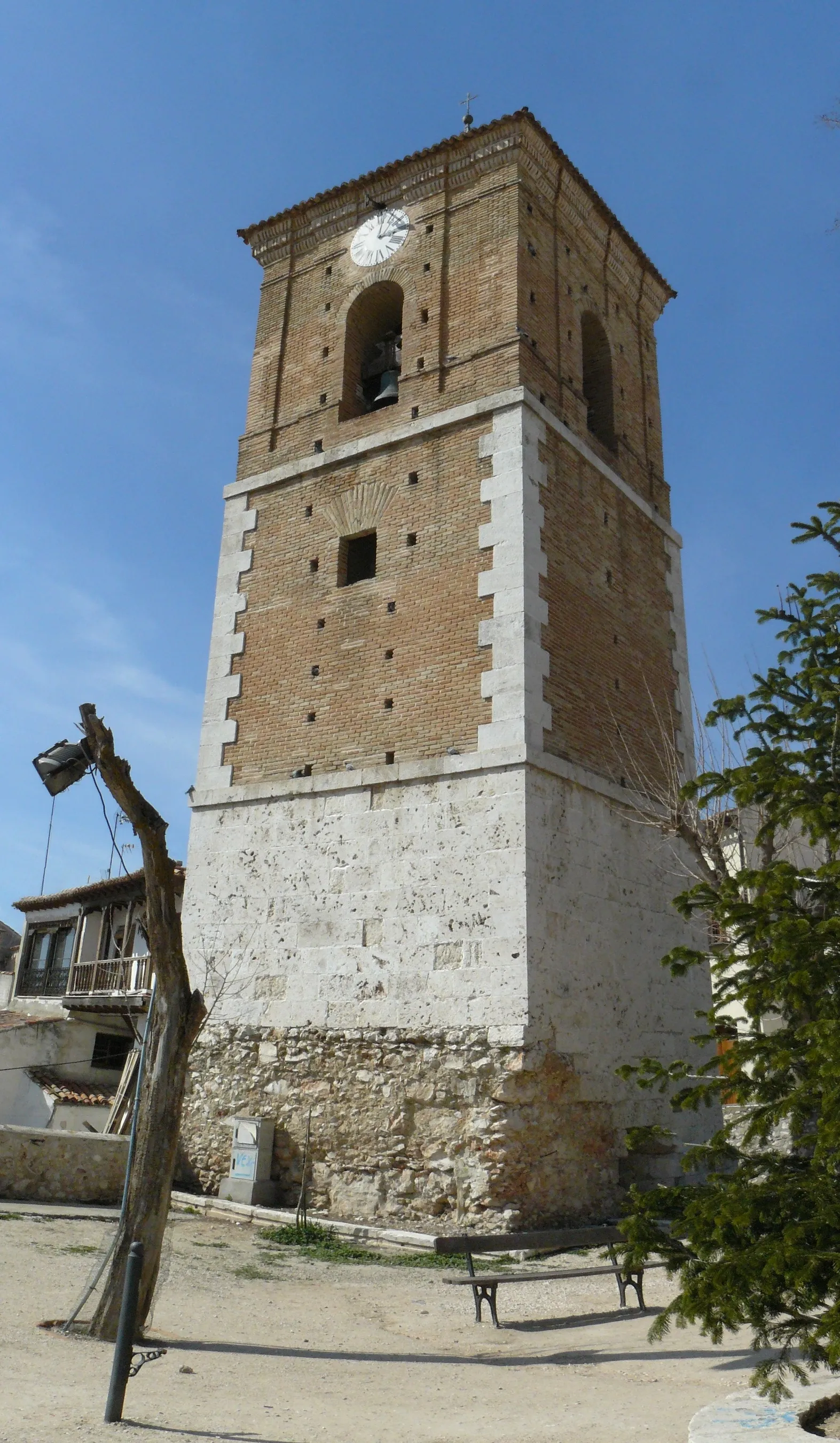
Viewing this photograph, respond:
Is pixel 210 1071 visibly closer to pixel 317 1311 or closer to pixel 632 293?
pixel 317 1311

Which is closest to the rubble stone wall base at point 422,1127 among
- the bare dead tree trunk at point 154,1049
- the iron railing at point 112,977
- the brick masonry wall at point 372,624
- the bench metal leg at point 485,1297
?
the bench metal leg at point 485,1297

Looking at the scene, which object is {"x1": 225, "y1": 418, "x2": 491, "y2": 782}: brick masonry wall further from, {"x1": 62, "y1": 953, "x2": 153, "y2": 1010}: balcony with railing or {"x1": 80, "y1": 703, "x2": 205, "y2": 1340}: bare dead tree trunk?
{"x1": 62, "y1": 953, "x2": 153, "y2": 1010}: balcony with railing

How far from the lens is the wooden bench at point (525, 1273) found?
21.0 ft

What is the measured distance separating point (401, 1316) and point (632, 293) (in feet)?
44.6

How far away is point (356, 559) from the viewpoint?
12.6 metres

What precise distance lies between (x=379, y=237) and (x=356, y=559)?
457 centimetres

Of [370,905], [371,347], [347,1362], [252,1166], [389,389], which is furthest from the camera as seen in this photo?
[371,347]

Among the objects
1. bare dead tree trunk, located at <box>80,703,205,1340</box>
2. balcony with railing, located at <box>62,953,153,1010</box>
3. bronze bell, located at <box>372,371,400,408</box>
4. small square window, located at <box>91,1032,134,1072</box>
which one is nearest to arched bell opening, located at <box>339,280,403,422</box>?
bronze bell, located at <box>372,371,400,408</box>

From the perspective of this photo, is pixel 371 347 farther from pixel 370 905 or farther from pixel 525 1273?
pixel 525 1273

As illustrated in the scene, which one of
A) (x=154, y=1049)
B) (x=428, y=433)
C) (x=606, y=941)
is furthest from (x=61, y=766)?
(x=428, y=433)

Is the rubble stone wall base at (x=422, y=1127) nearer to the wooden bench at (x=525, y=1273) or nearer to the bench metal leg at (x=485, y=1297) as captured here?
the wooden bench at (x=525, y=1273)

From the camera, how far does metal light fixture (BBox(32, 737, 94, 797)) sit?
21.6 ft

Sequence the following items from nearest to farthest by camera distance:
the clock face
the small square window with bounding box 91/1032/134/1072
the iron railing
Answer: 1. the clock face
2. the iron railing
3. the small square window with bounding box 91/1032/134/1072

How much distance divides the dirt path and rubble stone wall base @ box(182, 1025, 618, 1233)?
110cm
